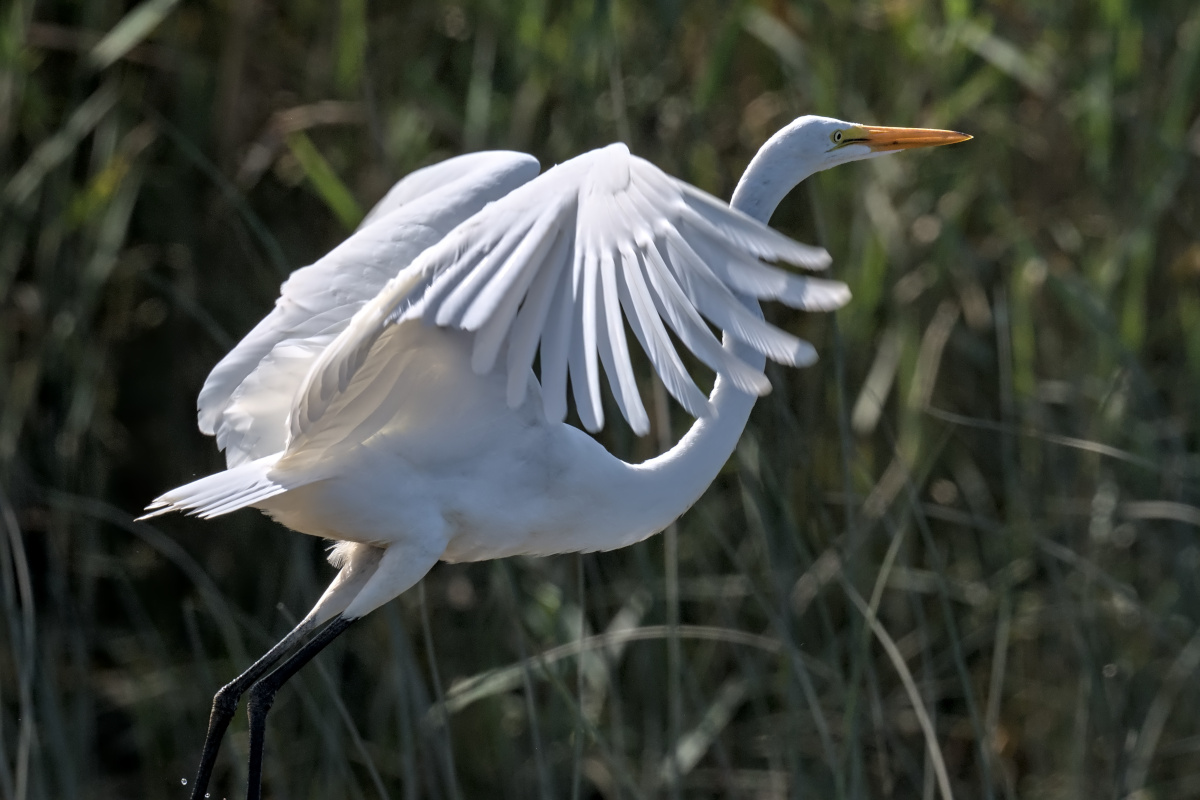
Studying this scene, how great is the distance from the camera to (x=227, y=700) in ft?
6.16

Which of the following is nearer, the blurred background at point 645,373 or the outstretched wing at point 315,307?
the outstretched wing at point 315,307

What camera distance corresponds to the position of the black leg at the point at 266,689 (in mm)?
1805

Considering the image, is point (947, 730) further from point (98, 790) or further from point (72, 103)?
point (72, 103)

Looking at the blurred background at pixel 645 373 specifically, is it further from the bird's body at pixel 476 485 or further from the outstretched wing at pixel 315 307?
the bird's body at pixel 476 485

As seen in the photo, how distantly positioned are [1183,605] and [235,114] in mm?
2078

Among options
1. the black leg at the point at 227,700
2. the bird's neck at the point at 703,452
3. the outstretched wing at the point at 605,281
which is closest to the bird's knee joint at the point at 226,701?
the black leg at the point at 227,700

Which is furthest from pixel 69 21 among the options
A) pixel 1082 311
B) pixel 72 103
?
pixel 1082 311

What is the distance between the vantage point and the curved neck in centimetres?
169

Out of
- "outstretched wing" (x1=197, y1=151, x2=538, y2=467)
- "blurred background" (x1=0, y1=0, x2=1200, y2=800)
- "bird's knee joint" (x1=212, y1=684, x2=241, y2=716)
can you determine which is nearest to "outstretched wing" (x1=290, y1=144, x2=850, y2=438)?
"outstretched wing" (x1=197, y1=151, x2=538, y2=467)

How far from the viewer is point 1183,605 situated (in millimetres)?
2340

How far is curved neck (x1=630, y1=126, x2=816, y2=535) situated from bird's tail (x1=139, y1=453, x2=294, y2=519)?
472 millimetres

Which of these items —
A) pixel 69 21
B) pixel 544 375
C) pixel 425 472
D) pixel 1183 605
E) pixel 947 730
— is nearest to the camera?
pixel 544 375

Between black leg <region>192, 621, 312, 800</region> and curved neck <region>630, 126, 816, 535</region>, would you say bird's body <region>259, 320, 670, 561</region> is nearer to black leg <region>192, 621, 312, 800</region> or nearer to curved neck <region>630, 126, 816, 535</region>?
curved neck <region>630, 126, 816, 535</region>

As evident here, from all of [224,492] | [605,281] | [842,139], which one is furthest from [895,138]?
[224,492]
